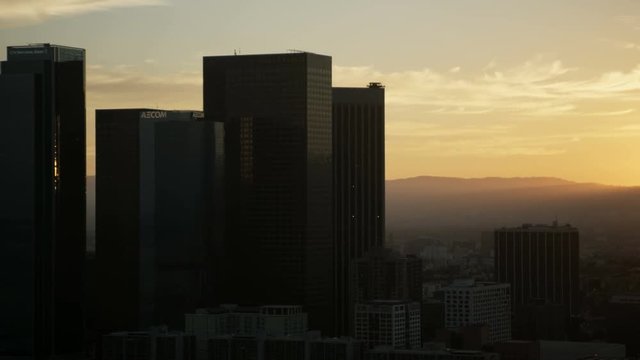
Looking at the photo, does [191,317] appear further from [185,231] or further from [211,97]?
[211,97]

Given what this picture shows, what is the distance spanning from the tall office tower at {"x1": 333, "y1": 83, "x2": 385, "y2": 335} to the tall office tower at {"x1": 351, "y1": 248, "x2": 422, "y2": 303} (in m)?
3.44

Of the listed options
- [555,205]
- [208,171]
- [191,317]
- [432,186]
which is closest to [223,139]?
[208,171]

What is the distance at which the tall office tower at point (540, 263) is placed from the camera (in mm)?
91500

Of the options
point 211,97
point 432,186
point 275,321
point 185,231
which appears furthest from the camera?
point 432,186

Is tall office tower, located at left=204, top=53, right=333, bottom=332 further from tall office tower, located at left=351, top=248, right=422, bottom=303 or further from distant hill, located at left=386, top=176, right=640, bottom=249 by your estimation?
distant hill, located at left=386, top=176, right=640, bottom=249

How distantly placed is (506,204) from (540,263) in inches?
456

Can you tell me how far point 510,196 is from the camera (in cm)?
10188

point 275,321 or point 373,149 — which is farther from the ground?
point 373,149

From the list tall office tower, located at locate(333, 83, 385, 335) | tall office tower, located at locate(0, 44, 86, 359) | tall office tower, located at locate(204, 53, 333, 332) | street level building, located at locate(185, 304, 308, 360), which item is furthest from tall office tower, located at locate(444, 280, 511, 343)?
tall office tower, located at locate(0, 44, 86, 359)

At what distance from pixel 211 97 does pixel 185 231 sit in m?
9.37

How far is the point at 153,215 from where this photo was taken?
69.9 meters

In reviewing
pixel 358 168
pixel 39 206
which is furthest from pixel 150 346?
pixel 358 168

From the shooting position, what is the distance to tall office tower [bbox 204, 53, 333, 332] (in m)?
72.4

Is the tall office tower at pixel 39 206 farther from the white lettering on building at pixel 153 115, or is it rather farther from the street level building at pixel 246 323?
the white lettering on building at pixel 153 115
